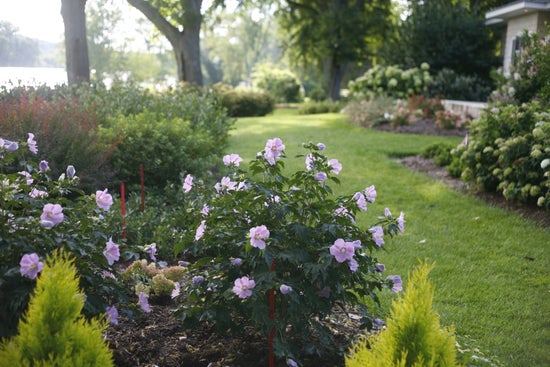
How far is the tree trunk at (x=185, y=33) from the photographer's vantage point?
17.1 m

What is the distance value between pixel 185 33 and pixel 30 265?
16.8 meters

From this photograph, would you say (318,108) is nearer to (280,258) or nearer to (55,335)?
(280,258)

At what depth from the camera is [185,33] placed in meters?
17.9

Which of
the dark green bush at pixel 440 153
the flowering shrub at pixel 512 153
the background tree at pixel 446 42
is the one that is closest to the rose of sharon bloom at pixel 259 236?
the flowering shrub at pixel 512 153

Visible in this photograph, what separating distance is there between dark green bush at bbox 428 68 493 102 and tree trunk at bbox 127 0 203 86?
307 inches

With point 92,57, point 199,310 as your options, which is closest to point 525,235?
point 199,310

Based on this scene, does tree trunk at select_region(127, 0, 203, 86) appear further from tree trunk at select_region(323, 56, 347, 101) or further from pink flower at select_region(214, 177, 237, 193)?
pink flower at select_region(214, 177, 237, 193)

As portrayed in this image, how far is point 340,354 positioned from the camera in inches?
108

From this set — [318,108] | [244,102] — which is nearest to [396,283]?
[244,102]

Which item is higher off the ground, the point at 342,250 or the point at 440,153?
the point at 342,250

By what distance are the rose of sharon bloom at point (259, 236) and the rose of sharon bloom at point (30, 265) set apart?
2.95ft

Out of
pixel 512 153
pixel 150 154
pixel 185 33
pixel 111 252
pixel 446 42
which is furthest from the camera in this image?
pixel 446 42

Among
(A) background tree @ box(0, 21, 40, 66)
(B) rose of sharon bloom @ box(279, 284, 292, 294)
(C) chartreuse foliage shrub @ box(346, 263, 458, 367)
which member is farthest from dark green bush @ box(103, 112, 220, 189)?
(A) background tree @ box(0, 21, 40, 66)

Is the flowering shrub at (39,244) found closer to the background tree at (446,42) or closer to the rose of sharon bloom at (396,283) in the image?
the rose of sharon bloom at (396,283)
